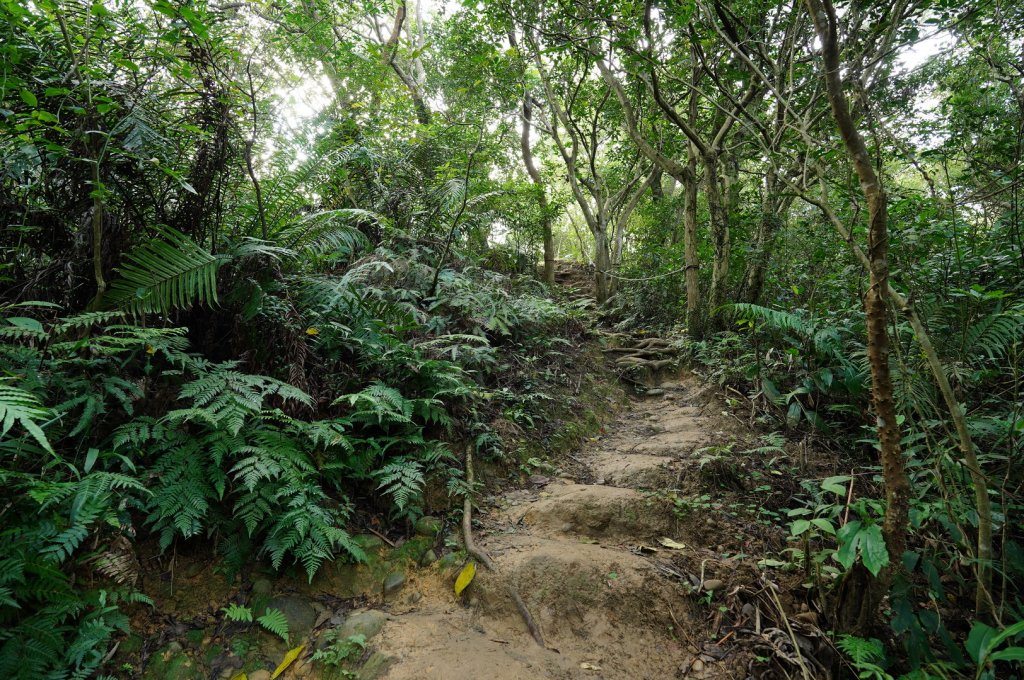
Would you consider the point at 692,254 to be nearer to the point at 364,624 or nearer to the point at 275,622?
the point at 364,624

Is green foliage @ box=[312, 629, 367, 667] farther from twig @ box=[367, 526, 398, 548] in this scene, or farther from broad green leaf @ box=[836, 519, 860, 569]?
broad green leaf @ box=[836, 519, 860, 569]

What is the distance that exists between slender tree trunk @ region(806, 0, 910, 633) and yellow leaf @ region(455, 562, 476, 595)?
2.10 m

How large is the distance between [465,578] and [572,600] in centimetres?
67

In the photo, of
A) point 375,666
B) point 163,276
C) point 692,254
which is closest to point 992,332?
point 692,254

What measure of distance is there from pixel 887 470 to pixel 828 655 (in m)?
0.99

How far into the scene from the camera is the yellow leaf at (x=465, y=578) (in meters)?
2.80

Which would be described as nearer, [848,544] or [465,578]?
[848,544]

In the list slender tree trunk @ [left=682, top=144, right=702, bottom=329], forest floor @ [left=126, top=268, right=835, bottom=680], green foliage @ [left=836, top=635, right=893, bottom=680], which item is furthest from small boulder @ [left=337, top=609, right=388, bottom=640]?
slender tree trunk @ [left=682, top=144, right=702, bottom=329]

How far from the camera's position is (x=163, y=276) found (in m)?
2.95

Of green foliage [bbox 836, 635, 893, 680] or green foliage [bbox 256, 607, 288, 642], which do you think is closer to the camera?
green foliage [bbox 836, 635, 893, 680]

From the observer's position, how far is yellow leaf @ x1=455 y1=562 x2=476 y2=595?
2803 mm

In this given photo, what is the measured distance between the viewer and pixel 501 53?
8.80m

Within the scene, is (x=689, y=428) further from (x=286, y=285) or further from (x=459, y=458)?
(x=286, y=285)

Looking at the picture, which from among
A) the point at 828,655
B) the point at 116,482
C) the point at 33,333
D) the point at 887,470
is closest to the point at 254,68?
the point at 33,333
